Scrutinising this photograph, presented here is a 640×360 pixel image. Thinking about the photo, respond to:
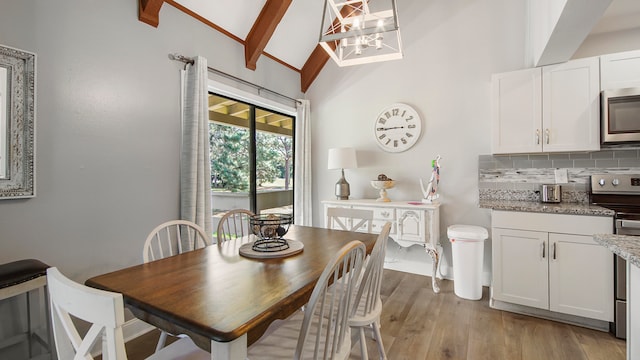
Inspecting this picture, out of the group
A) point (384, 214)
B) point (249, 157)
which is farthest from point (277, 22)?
point (384, 214)

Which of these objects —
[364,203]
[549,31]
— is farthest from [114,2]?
[549,31]

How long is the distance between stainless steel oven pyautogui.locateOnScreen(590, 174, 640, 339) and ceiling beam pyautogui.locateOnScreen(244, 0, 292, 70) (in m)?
3.37

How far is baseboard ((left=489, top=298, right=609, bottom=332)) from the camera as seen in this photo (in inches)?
89.9

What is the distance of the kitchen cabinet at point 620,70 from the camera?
2285 mm

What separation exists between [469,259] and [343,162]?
168cm

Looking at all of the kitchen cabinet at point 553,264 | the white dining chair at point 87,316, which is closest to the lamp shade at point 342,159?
the kitchen cabinet at point 553,264

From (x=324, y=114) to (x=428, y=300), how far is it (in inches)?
105

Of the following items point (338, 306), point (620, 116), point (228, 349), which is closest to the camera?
point (228, 349)

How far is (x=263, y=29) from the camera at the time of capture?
3.19m

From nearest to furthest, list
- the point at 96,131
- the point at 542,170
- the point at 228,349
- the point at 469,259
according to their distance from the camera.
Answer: the point at 228,349 < the point at 96,131 < the point at 469,259 < the point at 542,170

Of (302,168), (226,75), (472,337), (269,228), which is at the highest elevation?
(226,75)

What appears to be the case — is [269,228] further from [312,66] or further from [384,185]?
[312,66]

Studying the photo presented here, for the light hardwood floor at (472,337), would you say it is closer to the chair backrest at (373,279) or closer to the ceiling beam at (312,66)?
the chair backrest at (373,279)

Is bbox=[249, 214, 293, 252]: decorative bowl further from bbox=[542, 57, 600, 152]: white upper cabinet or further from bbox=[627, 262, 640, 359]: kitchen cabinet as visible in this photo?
bbox=[542, 57, 600, 152]: white upper cabinet
